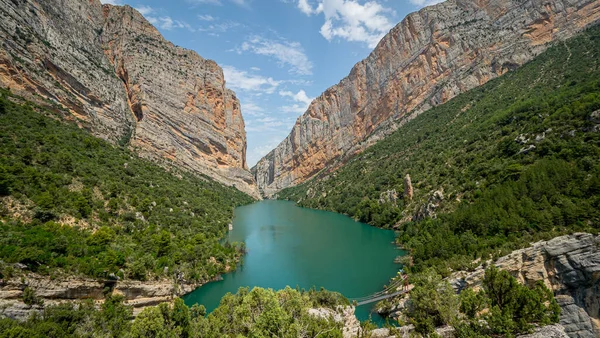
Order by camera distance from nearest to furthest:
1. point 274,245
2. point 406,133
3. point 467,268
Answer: point 467,268 < point 274,245 < point 406,133

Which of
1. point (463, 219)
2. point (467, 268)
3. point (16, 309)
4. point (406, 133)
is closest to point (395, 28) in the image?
point (406, 133)

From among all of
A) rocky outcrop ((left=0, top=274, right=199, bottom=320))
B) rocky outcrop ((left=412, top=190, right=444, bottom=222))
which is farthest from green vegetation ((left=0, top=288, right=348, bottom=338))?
rocky outcrop ((left=412, top=190, right=444, bottom=222))

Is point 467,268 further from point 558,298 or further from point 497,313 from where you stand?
point 497,313

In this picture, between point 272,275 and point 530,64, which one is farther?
point 530,64

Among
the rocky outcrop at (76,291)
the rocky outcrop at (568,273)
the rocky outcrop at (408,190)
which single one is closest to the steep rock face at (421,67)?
the rocky outcrop at (408,190)

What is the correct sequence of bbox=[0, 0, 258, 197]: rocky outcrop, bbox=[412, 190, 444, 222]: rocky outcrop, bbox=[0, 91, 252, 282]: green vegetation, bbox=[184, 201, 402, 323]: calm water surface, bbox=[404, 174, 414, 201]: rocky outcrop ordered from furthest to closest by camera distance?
bbox=[404, 174, 414, 201]: rocky outcrop < bbox=[0, 0, 258, 197]: rocky outcrop < bbox=[412, 190, 444, 222]: rocky outcrop < bbox=[184, 201, 402, 323]: calm water surface < bbox=[0, 91, 252, 282]: green vegetation

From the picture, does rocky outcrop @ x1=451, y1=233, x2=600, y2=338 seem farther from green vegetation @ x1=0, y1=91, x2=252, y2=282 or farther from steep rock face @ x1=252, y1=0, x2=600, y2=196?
steep rock face @ x1=252, y1=0, x2=600, y2=196
